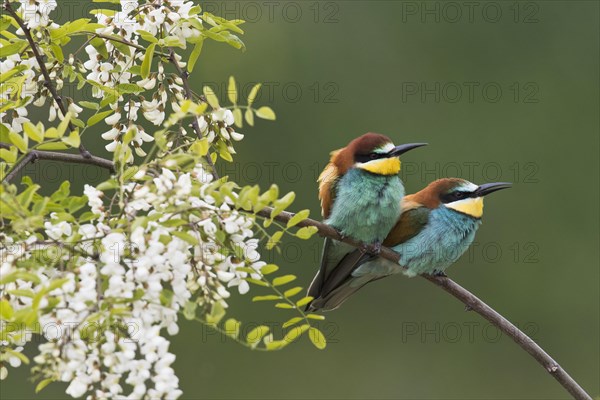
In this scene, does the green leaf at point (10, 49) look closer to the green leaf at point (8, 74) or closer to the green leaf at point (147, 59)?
the green leaf at point (8, 74)

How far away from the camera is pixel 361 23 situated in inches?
285

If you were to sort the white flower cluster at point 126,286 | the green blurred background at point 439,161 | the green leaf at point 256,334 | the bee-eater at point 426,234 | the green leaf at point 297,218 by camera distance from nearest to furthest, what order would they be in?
the white flower cluster at point 126,286 < the green leaf at point 256,334 < the green leaf at point 297,218 < the bee-eater at point 426,234 < the green blurred background at point 439,161

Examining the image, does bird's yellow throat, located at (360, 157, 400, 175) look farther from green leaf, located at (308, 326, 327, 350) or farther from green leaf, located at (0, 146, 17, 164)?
green leaf, located at (0, 146, 17, 164)

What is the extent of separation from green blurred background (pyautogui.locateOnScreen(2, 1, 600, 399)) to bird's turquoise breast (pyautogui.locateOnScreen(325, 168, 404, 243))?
3940mm

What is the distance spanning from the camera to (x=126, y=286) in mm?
1627

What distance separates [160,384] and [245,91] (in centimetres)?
532

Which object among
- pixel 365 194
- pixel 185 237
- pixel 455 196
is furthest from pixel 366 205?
pixel 185 237

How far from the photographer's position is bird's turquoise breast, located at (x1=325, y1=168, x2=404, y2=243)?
8.82 feet

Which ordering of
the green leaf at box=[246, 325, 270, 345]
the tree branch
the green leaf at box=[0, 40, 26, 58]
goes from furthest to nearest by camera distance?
the tree branch < the green leaf at box=[0, 40, 26, 58] < the green leaf at box=[246, 325, 270, 345]

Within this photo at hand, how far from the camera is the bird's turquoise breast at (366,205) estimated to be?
2689 mm

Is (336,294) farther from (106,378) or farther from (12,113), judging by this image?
(106,378)

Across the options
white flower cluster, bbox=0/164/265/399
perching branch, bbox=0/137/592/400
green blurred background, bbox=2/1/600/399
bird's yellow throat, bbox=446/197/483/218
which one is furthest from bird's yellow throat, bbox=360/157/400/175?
green blurred background, bbox=2/1/600/399

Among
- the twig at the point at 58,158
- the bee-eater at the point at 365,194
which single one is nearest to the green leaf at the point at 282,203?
the twig at the point at 58,158

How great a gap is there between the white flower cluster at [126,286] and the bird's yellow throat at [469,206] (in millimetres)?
1216
